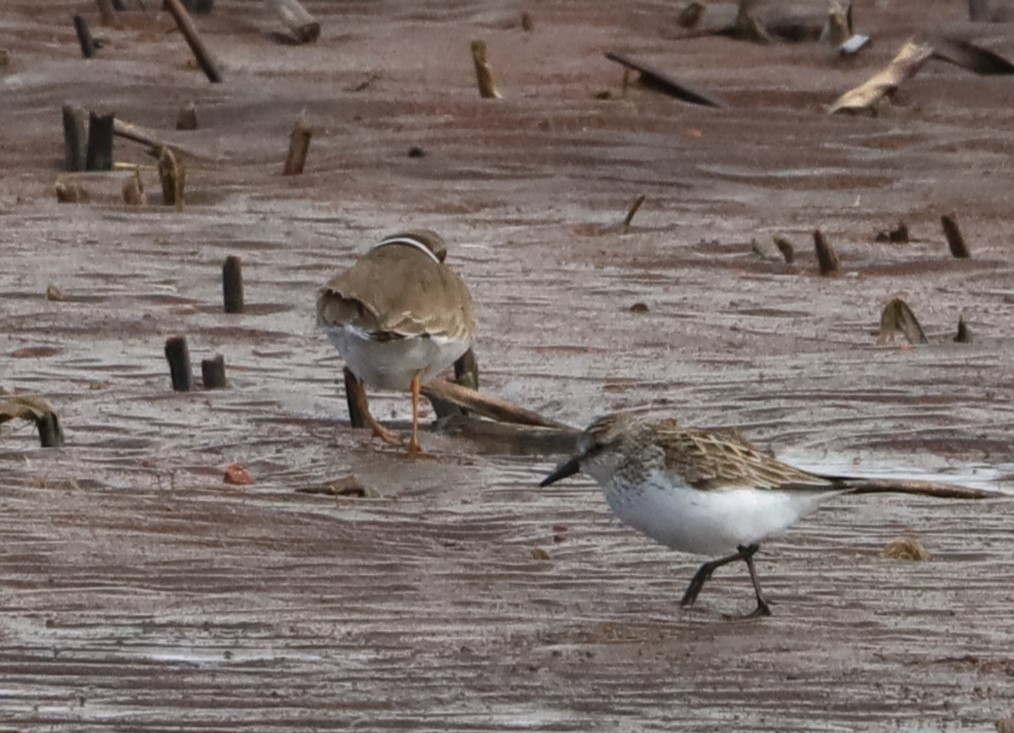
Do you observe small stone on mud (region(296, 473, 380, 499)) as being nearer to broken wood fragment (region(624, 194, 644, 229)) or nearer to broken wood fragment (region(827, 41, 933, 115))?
broken wood fragment (region(624, 194, 644, 229))

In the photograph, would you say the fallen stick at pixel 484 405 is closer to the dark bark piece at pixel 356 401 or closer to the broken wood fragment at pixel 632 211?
the dark bark piece at pixel 356 401

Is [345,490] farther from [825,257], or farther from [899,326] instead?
[825,257]

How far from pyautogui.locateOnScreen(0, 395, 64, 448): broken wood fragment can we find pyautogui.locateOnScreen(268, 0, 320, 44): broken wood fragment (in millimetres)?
11980

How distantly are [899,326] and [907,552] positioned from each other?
11.7ft

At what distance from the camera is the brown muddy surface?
5355 mm

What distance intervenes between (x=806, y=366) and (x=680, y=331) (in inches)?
38.7

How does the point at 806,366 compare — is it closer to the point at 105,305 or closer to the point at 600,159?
the point at 105,305

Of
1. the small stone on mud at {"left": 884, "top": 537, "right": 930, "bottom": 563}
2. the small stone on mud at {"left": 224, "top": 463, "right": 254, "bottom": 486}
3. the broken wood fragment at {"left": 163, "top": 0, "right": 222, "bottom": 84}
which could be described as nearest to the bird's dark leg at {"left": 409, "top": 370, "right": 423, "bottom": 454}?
the small stone on mud at {"left": 224, "top": 463, "right": 254, "bottom": 486}

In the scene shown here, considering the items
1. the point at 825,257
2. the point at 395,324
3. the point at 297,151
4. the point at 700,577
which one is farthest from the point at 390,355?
the point at 297,151

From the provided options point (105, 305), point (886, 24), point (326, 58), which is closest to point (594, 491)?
point (105, 305)

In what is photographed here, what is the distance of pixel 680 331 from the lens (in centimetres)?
1062

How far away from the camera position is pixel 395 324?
8656mm

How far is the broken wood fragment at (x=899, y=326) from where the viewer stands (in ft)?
33.2

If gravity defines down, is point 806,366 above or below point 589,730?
below
